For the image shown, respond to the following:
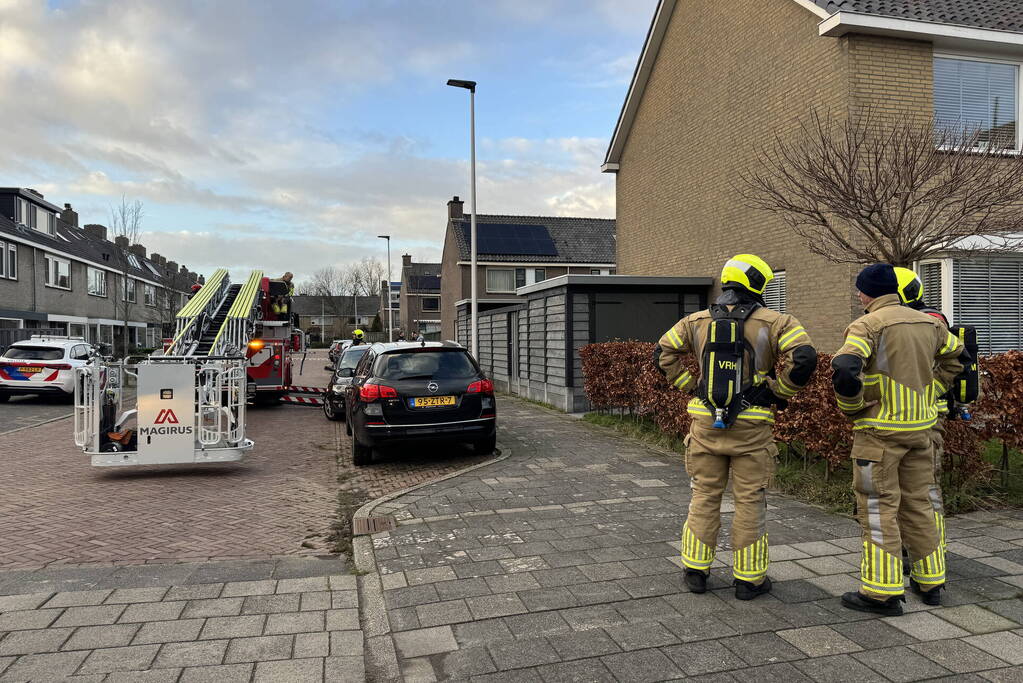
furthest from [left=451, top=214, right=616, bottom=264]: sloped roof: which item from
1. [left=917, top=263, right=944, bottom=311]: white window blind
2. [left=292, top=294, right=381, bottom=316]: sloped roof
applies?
[left=292, top=294, right=381, bottom=316]: sloped roof

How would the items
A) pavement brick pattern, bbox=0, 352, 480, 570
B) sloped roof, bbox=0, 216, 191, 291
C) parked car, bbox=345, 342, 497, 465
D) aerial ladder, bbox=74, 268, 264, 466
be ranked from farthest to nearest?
sloped roof, bbox=0, 216, 191, 291, parked car, bbox=345, 342, 497, 465, aerial ladder, bbox=74, 268, 264, 466, pavement brick pattern, bbox=0, 352, 480, 570

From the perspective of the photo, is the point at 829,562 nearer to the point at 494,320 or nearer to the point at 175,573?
the point at 175,573

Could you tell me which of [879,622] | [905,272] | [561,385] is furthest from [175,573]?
[561,385]

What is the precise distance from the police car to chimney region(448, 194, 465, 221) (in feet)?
87.2

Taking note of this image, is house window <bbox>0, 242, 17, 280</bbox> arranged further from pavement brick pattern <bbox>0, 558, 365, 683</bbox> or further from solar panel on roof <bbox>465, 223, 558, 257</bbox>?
pavement brick pattern <bbox>0, 558, 365, 683</bbox>

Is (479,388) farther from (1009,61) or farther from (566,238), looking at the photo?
(566,238)

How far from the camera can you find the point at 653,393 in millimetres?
9586

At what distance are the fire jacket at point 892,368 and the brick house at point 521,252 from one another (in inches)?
1274

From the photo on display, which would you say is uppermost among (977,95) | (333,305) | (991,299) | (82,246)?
(82,246)

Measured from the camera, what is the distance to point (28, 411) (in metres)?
15.1

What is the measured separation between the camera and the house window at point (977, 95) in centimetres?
1077

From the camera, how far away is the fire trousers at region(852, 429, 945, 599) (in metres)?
3.65

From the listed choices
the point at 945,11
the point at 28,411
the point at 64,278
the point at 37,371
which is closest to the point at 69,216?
the point at 64,278

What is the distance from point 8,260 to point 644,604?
3096 cm
